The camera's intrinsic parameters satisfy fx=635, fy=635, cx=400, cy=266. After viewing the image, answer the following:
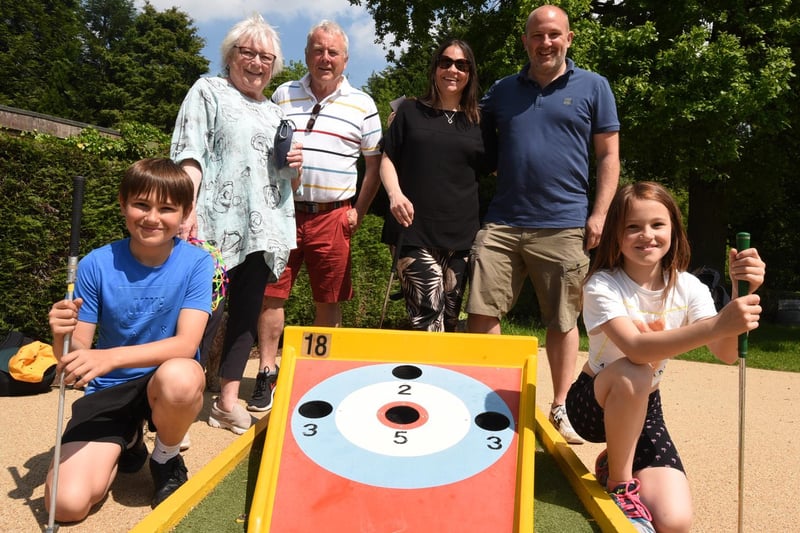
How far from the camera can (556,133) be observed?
3.38 m

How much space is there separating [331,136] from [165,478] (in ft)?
6.67

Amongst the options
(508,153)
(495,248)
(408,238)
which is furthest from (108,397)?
(508,153)

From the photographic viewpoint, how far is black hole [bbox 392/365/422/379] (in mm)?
2721

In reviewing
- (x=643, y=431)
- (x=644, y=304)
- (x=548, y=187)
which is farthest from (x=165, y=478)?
(x=548, y=187)

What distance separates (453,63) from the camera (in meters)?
3.39

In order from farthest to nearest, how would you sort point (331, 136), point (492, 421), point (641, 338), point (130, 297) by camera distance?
point (331, 136) < point (130, 297) < point (492, 421) < point (641, 338)

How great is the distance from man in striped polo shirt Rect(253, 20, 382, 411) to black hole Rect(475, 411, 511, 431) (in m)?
1.65

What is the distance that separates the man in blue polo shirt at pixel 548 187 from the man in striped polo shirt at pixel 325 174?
842 millimetres

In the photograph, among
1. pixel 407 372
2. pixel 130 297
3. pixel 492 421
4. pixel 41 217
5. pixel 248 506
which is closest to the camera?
pixel 248 506

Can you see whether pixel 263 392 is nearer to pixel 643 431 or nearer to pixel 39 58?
pixel 643 431

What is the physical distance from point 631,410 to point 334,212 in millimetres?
2143

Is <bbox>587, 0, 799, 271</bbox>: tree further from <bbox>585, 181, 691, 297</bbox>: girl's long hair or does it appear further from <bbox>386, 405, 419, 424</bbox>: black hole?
<bbox>386, 405, 419, 424</bbox>: black hole

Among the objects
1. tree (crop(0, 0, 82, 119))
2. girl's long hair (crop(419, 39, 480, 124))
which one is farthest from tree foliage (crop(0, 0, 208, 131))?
girl's long hair (crop(419, 39, 480, 124))

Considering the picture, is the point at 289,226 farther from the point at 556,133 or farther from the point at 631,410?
the point at 631,410
